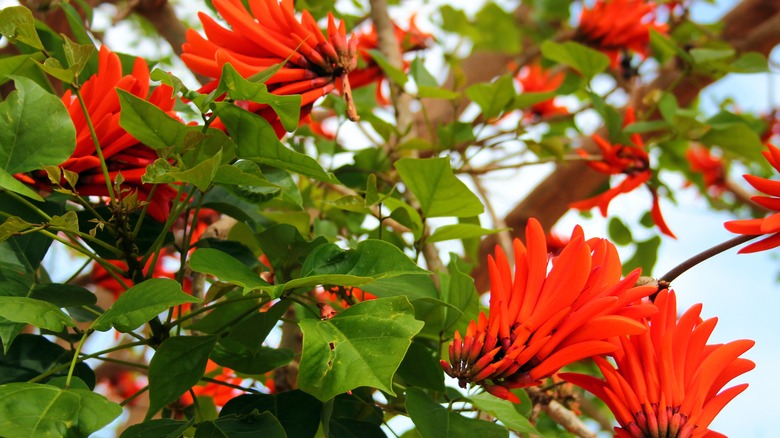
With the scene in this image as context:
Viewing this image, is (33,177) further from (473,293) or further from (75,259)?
(75,259)

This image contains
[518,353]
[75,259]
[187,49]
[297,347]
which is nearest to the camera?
[518,353]

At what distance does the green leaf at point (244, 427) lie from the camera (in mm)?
463

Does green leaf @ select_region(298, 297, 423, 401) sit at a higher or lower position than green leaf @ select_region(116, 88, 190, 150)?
lower

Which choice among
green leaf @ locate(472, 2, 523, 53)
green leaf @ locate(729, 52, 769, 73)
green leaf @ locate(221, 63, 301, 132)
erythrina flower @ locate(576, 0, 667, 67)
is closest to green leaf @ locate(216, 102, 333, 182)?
green leaf @ locate(221, 63, 301, 132)

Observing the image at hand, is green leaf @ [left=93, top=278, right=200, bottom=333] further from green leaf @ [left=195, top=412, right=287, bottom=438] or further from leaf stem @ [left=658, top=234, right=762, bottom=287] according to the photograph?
leaf stem @ [left=658, top=234, right=762, bottom=287]

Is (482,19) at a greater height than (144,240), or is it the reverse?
(482,19)

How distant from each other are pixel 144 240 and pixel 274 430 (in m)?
0.19

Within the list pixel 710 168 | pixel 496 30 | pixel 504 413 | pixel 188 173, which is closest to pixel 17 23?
pixel 188 173

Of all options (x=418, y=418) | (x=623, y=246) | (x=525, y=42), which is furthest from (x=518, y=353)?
(x=525, y=42)

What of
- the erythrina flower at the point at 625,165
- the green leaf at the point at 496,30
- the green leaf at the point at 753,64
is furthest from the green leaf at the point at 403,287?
the green leaf at the point at 496,30

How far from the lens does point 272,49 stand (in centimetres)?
53

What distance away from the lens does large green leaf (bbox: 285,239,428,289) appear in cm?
46

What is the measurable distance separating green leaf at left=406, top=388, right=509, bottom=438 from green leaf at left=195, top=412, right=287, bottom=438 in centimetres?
8

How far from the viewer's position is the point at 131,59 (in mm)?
661
